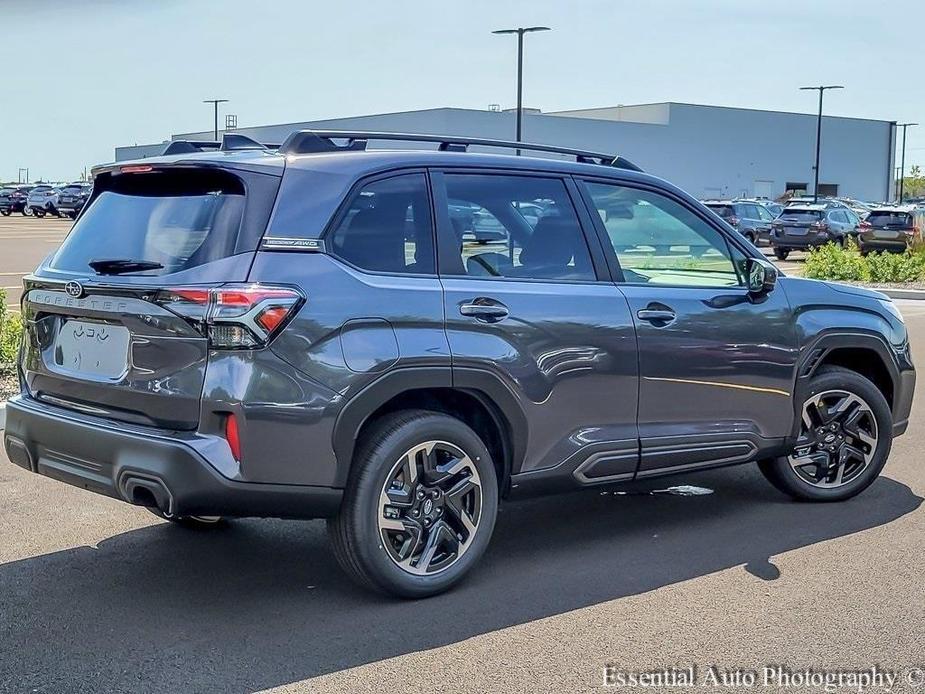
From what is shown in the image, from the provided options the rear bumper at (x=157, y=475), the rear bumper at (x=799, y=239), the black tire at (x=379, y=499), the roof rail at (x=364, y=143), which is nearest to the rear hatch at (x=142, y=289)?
the rear bumper at (x=157, y=475)

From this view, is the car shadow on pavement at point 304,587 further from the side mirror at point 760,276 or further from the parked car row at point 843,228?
the parked car row at point 843,228

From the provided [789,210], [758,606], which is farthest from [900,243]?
[758,606]

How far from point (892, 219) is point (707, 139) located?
49976mm

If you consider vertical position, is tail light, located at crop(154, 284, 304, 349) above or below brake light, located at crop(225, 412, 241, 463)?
above

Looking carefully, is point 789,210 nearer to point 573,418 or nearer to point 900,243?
point 900,243

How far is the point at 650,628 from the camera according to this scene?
461cm

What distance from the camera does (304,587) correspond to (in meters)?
5.08

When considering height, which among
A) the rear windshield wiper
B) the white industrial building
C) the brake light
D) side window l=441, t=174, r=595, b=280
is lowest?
the brake light

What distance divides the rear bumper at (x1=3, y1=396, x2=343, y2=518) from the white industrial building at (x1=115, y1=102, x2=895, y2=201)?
6052 centimetres

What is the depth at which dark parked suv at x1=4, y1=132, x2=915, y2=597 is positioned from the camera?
444 centimetres

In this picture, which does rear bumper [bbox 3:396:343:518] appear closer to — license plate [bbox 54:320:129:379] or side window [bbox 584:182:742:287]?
license plate [bbox 54:320:129:379]

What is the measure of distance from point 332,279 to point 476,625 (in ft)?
4.80

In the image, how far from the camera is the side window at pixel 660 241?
5.66m

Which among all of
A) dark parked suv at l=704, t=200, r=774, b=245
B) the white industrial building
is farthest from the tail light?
the white industrial building
